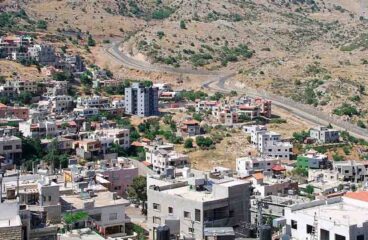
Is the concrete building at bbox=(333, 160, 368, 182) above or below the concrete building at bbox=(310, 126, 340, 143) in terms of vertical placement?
below

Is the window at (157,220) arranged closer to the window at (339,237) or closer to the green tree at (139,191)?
the green tree at (139,191)

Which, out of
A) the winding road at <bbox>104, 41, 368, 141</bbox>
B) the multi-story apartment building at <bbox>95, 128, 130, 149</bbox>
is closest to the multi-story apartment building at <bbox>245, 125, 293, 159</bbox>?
the multi-story apartment building at <bbox>95, 128, 130, 149</bbox>

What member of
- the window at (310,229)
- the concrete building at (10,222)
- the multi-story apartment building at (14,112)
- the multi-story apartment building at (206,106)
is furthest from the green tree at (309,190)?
the multi-story apartment building at (14,112)

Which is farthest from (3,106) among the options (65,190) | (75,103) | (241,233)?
(241,233)

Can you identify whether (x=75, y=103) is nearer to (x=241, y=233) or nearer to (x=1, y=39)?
(x=1, y=39)

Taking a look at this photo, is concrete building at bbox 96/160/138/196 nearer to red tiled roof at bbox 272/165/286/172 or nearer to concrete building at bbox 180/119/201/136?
red tiled roof at bbox 272/165/286/172
